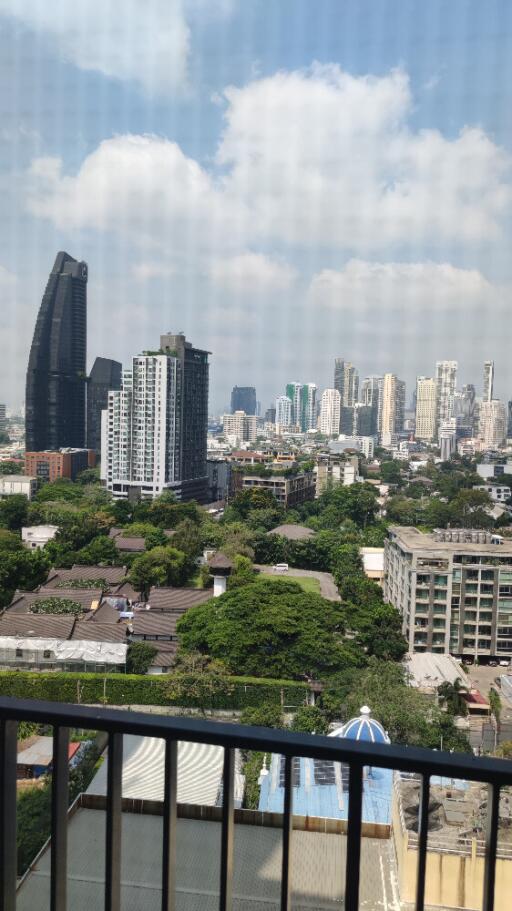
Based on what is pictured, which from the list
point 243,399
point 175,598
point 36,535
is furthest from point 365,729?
point 243,399

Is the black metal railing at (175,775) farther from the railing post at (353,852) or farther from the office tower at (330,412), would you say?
the office tower at (330,412)

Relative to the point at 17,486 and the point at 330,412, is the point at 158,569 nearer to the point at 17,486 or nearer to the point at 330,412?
the point at 17,486

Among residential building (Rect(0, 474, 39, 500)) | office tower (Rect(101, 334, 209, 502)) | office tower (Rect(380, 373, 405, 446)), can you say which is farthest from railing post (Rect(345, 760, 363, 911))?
office tower (Rect(380, 373, 405, 446))

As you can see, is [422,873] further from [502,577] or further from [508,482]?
[508,482]

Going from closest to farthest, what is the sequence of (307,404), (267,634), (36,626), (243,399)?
(267,634), (36,626), (307,404), (243,399)

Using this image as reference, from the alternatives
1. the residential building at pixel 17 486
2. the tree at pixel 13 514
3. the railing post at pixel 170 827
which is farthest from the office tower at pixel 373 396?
the railing post at pixel 170 827

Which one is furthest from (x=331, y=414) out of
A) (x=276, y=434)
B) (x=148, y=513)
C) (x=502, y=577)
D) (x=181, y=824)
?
(x=181, y=824)
